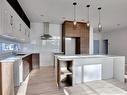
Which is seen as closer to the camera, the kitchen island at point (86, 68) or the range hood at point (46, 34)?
the kitchen island at point (86, 68)

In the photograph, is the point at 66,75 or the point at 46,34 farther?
the point at 46,34

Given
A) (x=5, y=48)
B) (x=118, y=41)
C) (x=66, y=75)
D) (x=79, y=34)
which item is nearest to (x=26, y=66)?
(x=5, y=48)

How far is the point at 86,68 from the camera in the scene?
370 cm

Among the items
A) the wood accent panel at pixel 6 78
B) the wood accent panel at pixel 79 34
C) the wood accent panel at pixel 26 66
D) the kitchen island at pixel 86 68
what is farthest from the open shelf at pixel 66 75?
the wood accent panel at pixel 79 34

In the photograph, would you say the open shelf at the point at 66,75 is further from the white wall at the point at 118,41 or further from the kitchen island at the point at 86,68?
the white wall at the point at 118,41

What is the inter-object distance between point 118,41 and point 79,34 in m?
3.99

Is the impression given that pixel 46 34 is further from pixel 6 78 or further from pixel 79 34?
pixel 6 78

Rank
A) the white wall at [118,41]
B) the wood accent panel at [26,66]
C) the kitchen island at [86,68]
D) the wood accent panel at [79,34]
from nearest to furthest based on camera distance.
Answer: the kitchen island at [86,68] < the wood accent panel at [26,66] < the wood accent panel at [79,34] < the white wall at [118,41]

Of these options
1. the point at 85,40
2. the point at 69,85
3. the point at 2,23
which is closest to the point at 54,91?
the point at 69,85

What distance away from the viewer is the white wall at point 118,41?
8.23m

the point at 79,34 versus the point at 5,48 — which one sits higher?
the point at 79,34

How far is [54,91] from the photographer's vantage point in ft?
10.1

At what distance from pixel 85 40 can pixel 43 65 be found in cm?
326

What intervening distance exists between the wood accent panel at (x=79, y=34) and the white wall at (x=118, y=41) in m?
3.32
